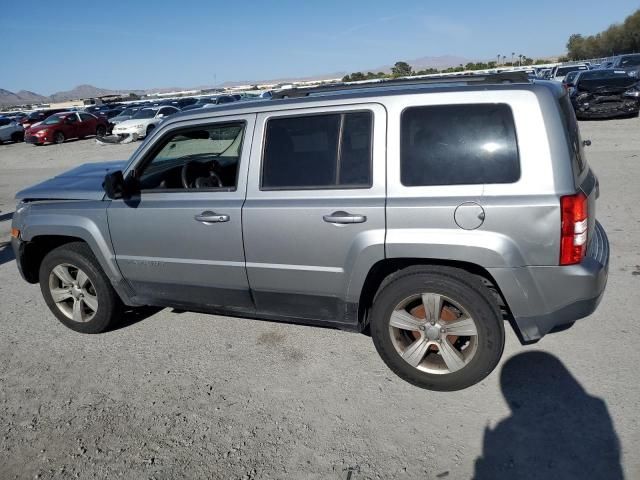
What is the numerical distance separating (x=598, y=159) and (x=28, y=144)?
88.8 feet

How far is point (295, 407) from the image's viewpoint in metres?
3.23

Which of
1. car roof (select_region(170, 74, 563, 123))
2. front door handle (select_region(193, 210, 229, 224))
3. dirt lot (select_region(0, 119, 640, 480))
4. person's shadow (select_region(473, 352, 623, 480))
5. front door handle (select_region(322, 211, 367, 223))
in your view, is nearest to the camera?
person's shadow (select_region(473, 352, 623, 480))

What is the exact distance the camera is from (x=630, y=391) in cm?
307

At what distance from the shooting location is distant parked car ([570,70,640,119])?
49.7ft

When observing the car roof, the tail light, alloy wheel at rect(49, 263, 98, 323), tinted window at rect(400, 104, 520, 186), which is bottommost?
alloy wheel at rect(49, 263, 98, 323)

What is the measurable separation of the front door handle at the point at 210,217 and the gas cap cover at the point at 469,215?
1558 mm

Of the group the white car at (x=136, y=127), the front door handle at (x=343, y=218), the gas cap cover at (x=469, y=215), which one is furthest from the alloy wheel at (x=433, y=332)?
the white car at (x=136, y=127)

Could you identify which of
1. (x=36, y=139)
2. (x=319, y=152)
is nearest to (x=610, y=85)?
(x=319, y=152)

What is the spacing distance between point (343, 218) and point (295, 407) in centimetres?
124

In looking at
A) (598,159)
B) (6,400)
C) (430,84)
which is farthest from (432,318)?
(598,159)

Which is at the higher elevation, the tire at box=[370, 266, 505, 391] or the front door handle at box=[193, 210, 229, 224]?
the front door handle at box=[193, 210, 229, 224]

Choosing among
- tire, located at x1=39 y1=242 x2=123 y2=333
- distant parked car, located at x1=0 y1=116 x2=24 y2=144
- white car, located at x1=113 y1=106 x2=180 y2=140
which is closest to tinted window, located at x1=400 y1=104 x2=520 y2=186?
tire, located at x1=39 y1=242 x2=123 y2=333

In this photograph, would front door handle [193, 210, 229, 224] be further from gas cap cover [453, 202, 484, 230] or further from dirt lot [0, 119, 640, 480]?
gas cap cover [453, 202, 484, 230]

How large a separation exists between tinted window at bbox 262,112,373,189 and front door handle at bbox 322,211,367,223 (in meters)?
0.19
